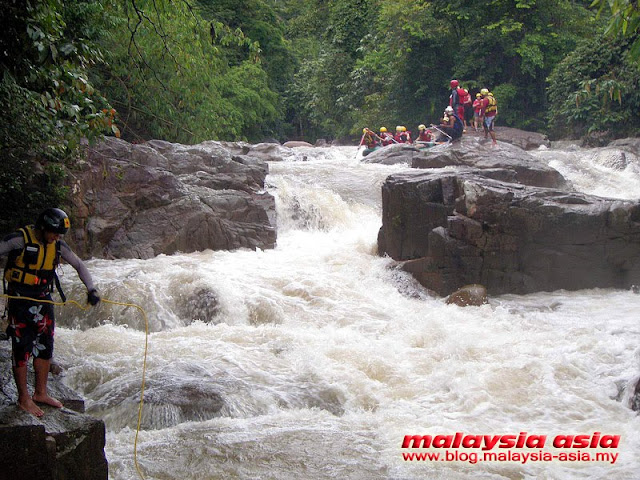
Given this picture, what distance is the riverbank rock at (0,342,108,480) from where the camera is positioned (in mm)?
3404

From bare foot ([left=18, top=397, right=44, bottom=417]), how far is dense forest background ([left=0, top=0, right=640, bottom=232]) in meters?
4.90

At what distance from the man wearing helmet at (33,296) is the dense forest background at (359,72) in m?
4.49

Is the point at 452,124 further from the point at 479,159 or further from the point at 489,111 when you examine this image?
the point at 479,159

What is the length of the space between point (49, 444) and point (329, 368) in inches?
121

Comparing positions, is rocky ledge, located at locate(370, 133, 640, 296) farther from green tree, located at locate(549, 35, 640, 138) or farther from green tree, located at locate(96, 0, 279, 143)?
green tree, located at locate(549, 35, 640, 138)

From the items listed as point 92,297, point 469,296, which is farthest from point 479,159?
point 92,297

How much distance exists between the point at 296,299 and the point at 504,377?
10.8 feet

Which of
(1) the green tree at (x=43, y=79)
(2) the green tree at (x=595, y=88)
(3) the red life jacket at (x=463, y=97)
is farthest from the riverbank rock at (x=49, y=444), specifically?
(2) the green tree at (x=595, y=88)

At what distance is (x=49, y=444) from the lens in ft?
11.5

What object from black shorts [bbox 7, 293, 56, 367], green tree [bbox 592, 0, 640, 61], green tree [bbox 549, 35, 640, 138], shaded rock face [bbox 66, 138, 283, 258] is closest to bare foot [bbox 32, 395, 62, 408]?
black shorts [bbox 7, 293, 56, 367]

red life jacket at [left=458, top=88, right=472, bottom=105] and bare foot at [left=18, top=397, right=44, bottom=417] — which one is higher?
red life jacket at [left=458, top=88, right=472, bottom=105]

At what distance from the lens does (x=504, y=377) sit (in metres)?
5.95

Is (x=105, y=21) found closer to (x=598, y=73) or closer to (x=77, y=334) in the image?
(x=77, y=334)

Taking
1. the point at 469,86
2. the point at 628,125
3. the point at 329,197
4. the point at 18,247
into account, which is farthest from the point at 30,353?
the point at 469,86
